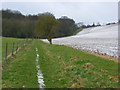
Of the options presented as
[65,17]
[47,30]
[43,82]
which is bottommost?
[43,82]

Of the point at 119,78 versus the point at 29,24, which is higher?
the point at 29,24

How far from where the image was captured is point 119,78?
26.7 feet

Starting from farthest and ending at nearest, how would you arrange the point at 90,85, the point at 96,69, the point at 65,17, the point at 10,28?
the point at 65,17
the point at 10,28
the point at 96,69
the point at 90,85

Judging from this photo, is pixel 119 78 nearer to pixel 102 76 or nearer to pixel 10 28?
pixel 102 76

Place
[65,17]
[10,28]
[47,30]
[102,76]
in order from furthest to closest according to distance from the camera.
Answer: [65,17]
[10,28]
[47,30]
[102,76]

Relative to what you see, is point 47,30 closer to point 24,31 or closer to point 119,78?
point 119,78

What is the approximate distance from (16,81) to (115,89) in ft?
18.7

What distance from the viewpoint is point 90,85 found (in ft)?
26.0

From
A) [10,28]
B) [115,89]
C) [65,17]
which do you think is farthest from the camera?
[65,17]

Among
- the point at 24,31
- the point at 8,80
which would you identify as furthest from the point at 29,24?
the point at 8,80

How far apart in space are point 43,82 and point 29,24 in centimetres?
10372

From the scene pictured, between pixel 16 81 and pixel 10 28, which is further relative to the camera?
pixel 10 28

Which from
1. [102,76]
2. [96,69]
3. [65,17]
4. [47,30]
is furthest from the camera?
[65,17]

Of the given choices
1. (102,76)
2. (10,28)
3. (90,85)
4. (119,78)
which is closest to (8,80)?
(90,85)
